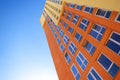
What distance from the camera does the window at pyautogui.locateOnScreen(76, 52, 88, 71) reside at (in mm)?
24500

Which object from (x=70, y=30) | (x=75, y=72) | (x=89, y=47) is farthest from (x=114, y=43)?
(x=70, y=30)

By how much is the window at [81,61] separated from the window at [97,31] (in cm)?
301

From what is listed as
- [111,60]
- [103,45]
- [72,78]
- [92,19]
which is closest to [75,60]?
[72,78]

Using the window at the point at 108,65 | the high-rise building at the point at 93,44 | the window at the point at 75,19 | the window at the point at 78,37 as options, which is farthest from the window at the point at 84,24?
the window at the point at 108,65

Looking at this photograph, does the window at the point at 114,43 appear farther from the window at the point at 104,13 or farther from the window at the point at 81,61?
the window at the point at 81,61

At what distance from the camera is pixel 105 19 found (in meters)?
21.6

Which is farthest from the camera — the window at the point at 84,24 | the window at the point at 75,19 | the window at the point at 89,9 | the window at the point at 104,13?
the window at the point at 75,19

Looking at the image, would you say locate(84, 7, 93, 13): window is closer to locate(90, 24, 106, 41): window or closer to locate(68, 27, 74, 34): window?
locate(90, 24, 106, 41): window

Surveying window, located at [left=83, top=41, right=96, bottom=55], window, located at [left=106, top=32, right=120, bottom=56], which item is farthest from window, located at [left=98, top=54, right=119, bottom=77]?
window, located at [left=83, top=41, right=96, bottom=55]

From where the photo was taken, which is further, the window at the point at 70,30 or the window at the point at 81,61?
the window at the point at 70,30

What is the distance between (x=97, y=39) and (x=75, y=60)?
6493 millimetres

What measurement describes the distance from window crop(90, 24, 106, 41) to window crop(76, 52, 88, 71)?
→ 301cm

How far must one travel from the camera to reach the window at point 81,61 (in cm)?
2450

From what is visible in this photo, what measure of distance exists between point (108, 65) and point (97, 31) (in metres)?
5.46
